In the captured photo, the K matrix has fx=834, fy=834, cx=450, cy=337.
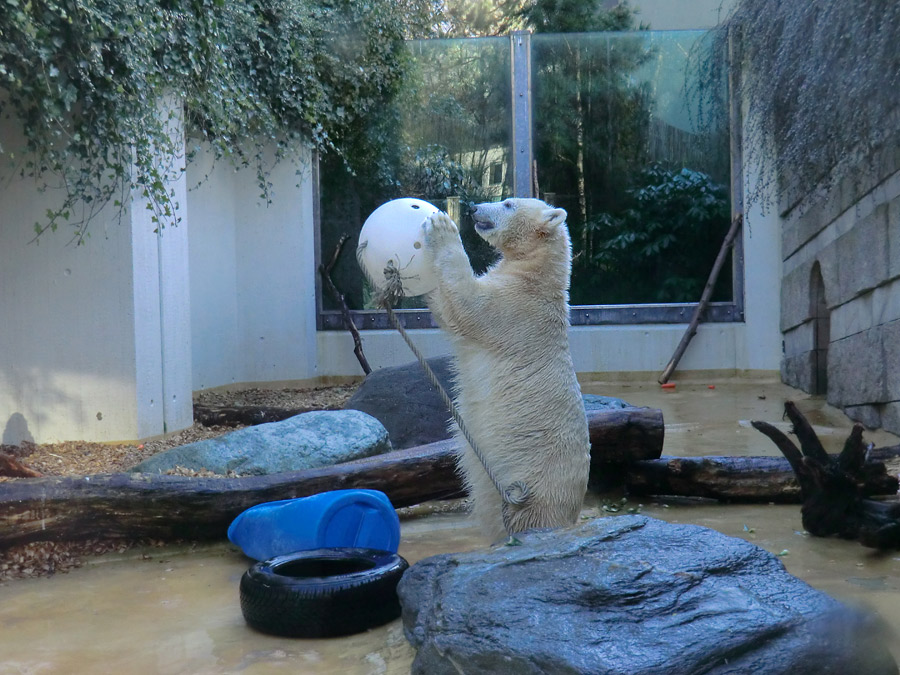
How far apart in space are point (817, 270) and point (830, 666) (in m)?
7.11

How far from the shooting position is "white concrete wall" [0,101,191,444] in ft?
20.0

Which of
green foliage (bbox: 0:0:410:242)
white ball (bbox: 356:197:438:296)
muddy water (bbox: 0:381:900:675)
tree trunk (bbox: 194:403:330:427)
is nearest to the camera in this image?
muddy water (bbox: 0:381:900:675)

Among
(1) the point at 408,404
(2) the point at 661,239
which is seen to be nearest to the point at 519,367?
(1) the point at 408,404

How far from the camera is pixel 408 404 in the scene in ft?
19.6

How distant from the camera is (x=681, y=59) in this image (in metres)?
10.4

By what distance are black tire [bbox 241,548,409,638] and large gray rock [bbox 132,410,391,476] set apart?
1.70 m

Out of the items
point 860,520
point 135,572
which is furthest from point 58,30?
point 860,520

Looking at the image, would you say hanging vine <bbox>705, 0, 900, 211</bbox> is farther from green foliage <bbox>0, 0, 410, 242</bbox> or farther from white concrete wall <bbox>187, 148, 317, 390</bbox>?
white concrete wall <bbox>187, 148, 317, 390</bbox>

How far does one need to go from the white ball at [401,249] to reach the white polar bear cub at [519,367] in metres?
0.07

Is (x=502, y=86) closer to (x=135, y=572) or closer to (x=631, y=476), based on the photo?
(x=631, y=476)

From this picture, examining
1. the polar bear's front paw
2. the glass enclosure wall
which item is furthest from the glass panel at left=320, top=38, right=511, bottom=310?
the polar bear's front paw

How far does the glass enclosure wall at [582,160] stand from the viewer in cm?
1046

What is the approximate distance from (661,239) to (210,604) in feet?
27.8

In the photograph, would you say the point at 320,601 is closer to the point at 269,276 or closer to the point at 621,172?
the point at 269,276
